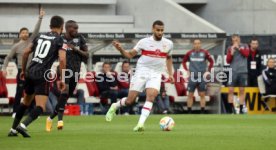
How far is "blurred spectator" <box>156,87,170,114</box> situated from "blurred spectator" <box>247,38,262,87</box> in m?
3.08

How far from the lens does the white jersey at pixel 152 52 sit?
61.1ft

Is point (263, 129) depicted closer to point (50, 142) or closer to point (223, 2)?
point (50, 142)

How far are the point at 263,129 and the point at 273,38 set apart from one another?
12.3 meters

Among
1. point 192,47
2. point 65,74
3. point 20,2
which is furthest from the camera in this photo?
point 20,2

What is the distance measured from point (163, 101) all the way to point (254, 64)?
3.39m

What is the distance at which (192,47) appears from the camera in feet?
97.3

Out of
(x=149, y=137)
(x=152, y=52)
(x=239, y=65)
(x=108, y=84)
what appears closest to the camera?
(x=149, y=137)

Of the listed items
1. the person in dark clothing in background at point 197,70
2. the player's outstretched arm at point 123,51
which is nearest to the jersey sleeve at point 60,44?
the player's outstretched arm at point 123,51

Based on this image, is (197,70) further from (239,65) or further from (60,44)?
(60,44)

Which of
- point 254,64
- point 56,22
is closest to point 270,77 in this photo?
point 254,64

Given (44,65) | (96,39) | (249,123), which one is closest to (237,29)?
(96,39)

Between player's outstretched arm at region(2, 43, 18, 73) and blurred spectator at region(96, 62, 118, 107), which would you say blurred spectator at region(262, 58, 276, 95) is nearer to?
blurred spectator at region(96, 62, 118, 107)

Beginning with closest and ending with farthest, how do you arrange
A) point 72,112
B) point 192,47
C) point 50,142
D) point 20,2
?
point 50,142
point 72,112
point 192,47
point 20,2

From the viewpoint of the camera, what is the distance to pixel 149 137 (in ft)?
52.2
